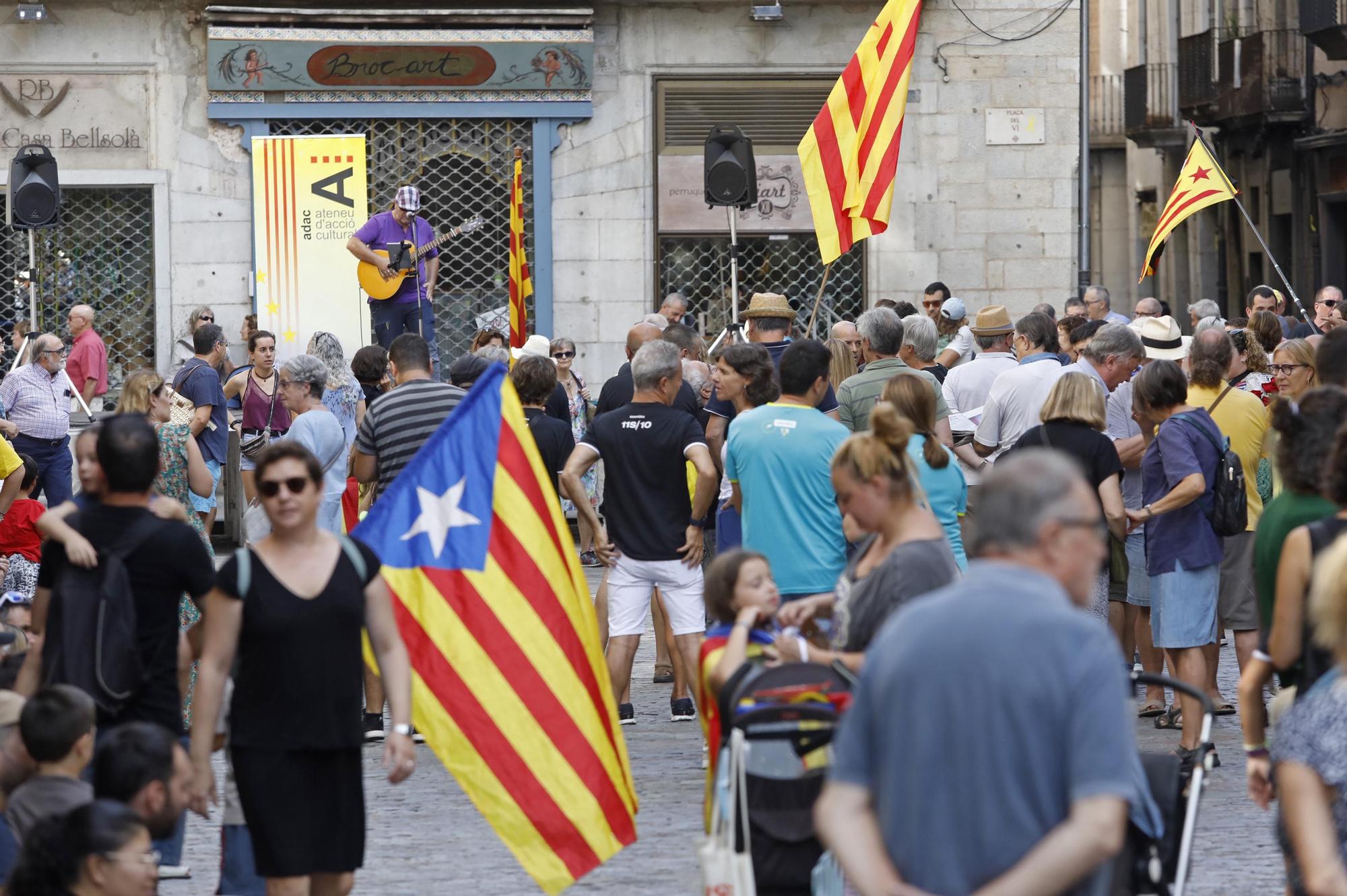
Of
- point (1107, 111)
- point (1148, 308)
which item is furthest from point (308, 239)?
point (1107, 111)

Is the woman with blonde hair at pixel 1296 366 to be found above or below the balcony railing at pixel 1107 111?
below

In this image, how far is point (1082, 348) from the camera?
32.7 ft

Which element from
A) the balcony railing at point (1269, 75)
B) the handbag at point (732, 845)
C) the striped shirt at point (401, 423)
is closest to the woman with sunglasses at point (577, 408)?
the striped shirt at point (401, 423)

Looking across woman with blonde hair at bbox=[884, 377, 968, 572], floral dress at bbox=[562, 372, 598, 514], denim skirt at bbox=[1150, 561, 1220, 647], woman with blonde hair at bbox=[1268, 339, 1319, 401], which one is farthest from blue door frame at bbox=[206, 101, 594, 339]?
woman with blonde hair at bbox=[884, 377, 968, 572]

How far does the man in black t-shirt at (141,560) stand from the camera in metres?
5.46

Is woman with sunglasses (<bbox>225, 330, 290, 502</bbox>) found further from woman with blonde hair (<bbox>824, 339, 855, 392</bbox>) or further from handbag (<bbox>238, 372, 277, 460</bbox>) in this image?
woman with blonde hair (<bbox>824, 339, 855, 392</bbox>)

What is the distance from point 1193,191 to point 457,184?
6.53 meters

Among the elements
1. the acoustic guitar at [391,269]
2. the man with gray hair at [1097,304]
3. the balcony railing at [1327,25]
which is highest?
the balcony railing at [1327,25]

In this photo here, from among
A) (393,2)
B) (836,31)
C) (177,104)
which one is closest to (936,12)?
(836,31)

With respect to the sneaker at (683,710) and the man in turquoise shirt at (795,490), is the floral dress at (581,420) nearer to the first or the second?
the sneaker at (683,710)

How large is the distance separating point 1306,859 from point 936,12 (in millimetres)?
15447

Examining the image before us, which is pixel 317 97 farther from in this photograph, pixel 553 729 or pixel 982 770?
pixel 982 770

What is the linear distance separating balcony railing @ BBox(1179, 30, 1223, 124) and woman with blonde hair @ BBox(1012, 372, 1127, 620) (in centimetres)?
2426

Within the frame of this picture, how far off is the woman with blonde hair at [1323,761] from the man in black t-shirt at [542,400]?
18.7 ft
